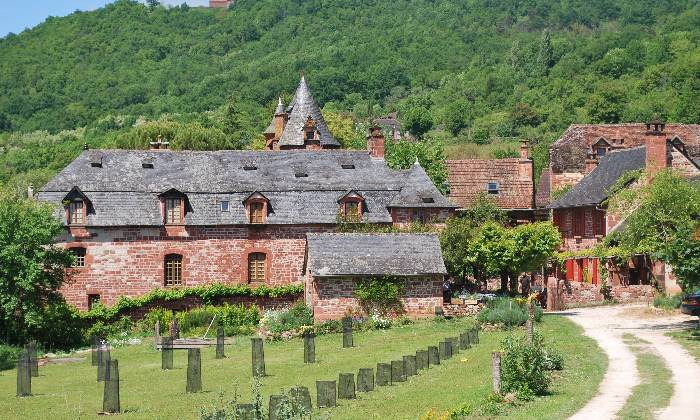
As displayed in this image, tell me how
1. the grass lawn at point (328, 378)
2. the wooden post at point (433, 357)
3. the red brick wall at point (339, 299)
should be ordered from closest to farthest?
1. the grass lawn at point (328, 378)
2. the wooden post at point (433, 357)
3. the red brick wall at point (339, 299)

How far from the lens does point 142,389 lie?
31.4 m

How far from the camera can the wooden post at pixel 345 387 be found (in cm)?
2705

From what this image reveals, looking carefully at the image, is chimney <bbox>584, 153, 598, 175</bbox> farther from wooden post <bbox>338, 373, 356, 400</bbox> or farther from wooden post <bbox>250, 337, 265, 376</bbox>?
wooden post <bbox>338, 373, 356, 400</bbox>

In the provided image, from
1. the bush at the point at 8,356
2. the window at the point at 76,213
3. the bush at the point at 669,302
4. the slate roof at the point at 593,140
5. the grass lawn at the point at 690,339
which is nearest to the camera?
the grass lawn at the point at 690,339

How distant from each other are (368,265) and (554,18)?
153 metres

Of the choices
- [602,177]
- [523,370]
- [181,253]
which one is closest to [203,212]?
[181,253]

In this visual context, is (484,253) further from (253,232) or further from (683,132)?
(683,132)

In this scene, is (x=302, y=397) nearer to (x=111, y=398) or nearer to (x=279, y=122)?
(x=111, y=398)

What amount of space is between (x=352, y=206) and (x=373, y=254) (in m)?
7.78

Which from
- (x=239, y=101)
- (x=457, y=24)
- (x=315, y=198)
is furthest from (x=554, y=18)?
(x=315, y=198)

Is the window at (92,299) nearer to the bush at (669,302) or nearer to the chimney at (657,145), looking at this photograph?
the bush at (669,302)

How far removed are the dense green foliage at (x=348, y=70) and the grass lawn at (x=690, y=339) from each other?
2239 inches

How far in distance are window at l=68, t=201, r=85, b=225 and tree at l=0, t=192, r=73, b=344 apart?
5303 mm

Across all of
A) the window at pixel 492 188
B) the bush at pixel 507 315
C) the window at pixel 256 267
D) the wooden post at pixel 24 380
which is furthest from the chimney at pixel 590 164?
the wooden post at pixel 24 380
